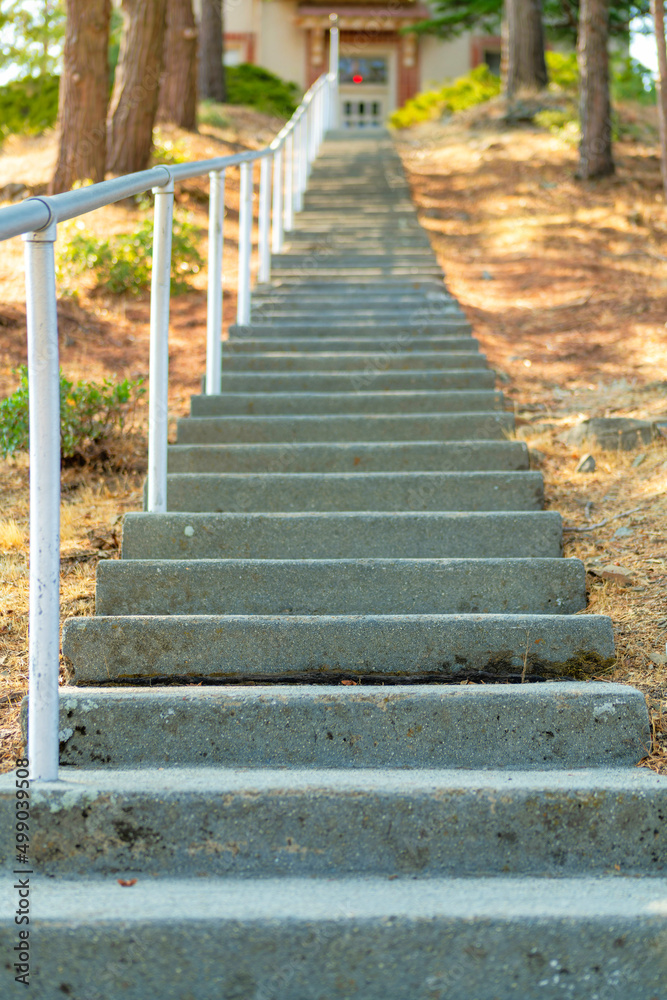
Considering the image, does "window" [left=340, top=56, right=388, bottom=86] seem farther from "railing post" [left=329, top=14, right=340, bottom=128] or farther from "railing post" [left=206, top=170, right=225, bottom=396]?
"railing post" [left=206, top=170, right=225, bottom=396]

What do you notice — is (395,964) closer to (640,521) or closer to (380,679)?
(380,679)

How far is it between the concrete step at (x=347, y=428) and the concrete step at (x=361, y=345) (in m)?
1.20

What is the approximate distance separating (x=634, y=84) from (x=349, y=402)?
14693 mm

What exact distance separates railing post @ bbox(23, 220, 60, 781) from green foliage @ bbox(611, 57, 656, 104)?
1602cm

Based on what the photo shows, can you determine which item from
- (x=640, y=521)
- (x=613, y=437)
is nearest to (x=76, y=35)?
(x=613, y=437)

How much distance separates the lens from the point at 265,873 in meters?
1.91

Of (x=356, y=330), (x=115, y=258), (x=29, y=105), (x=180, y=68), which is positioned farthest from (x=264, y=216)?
(x=29, y=105)

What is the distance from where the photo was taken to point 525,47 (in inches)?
580

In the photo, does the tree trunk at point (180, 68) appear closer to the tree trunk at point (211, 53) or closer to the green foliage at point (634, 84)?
the tree trunk at point (211, 53)

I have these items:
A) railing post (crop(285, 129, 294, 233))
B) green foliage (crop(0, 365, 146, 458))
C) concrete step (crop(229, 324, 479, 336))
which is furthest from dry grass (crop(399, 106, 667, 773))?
green foliage (crop(0, 365, 146, 458))

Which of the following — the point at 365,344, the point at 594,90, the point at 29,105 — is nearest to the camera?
the point at 365,344

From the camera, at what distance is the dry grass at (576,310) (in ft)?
10.2

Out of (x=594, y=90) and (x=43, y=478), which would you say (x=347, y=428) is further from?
(x=594, y=90)

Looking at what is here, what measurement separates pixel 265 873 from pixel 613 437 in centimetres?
306
